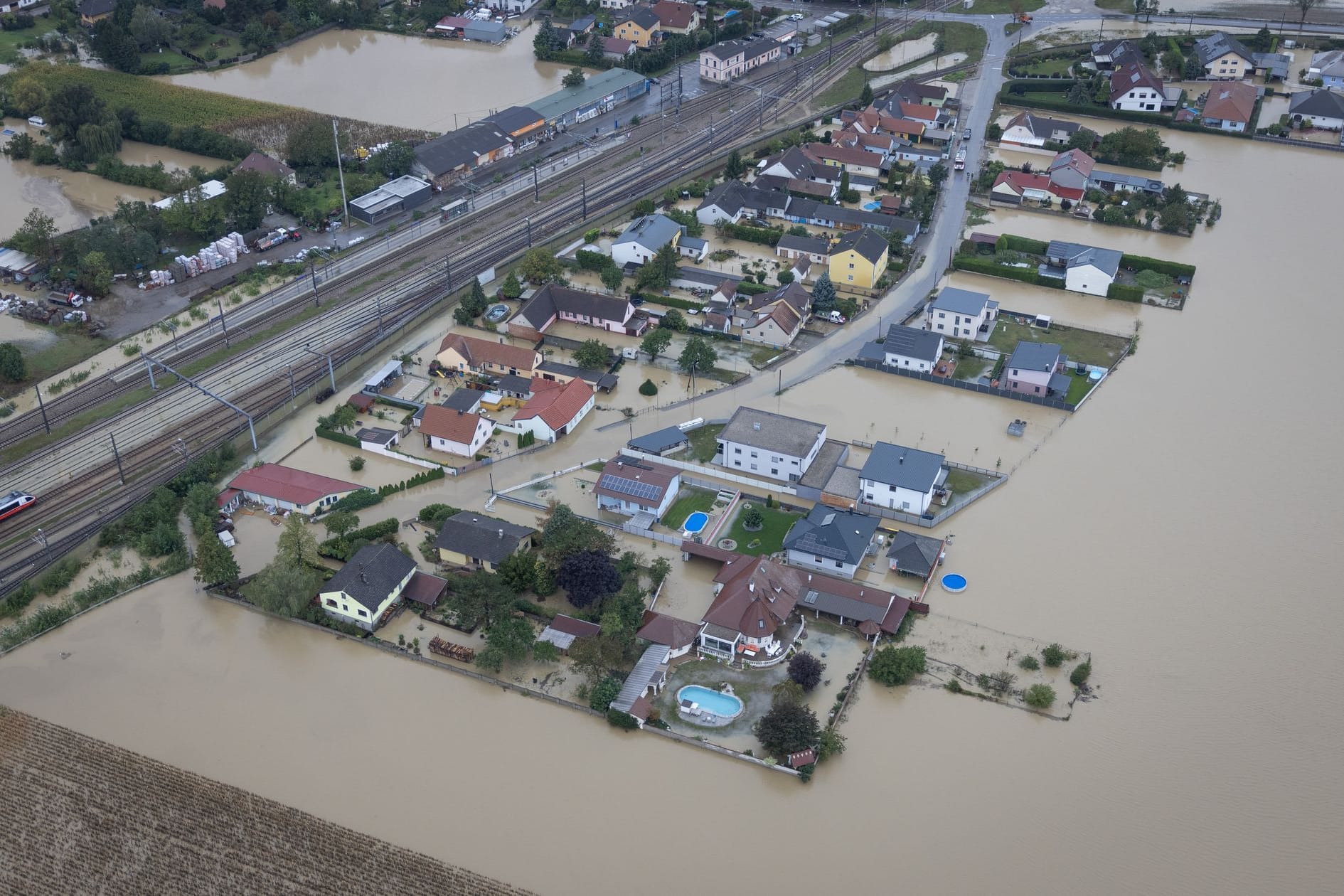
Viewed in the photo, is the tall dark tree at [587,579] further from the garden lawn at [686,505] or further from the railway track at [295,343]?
the railway track at [295,343]

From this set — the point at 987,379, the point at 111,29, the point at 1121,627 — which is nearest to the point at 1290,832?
the point at 1121,627

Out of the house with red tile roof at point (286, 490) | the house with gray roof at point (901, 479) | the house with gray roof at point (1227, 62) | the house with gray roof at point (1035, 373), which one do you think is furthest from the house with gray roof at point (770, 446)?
the house with gray roof at point (1227, 62)

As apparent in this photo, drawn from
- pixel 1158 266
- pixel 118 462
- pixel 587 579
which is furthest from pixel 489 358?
pixel 1158 266

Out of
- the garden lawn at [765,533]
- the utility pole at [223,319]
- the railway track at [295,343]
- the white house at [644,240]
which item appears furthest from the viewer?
the white house at [644,240]

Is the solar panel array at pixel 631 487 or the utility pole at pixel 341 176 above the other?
the utility pole at pixel 341 176

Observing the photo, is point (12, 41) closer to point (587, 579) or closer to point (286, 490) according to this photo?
point (286, 490)
